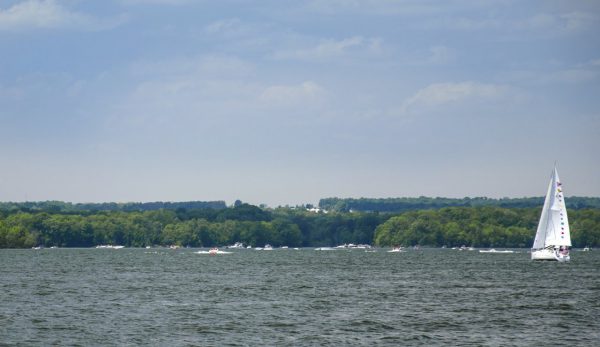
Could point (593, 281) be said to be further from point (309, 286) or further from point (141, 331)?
point (141, 331)

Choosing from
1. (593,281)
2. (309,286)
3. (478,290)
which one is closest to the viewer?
(478,290)

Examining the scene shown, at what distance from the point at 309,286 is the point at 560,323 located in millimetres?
51514

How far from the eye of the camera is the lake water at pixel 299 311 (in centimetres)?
7488

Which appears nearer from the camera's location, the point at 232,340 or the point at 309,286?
the point at 232,340

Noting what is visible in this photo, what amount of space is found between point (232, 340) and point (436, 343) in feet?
45.5

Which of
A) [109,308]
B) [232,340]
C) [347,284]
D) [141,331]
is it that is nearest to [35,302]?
[109,308]

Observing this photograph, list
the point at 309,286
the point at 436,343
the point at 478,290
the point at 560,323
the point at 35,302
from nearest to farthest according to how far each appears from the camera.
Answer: the point at 436,343 → the point at 560,323 → the point at 35,302 → the point at 478,290 → the point at 309,286

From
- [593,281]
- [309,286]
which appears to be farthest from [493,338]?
[593,281]

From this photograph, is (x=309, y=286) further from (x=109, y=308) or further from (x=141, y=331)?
(x=141, y=331)

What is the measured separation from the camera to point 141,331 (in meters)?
78.0

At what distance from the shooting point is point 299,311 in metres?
94.9

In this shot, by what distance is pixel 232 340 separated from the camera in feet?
242

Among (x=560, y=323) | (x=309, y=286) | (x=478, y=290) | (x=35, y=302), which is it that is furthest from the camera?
(x=309, y=286)

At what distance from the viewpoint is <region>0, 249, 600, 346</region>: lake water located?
7488 centimetres
